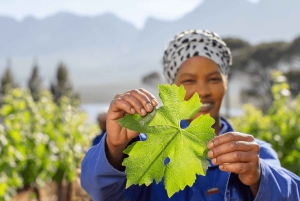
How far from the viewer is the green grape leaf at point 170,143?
106cm

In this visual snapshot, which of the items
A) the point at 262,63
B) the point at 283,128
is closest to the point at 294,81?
the point at 262,63

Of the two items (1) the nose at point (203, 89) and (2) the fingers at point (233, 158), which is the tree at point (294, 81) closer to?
(1) the nose at point (203, 89)

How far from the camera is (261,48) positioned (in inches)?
1246

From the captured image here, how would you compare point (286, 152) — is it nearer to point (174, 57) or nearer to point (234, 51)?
point (174, 57)

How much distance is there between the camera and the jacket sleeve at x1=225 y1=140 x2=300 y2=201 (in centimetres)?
115

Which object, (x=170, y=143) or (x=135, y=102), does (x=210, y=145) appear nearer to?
(x=170, y=143)

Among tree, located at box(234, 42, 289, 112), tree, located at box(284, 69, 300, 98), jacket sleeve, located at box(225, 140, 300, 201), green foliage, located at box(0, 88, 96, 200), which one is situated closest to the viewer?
jacket sleeve, located at box(225, 140, 300, 201)

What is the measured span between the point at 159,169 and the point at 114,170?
0.20 m

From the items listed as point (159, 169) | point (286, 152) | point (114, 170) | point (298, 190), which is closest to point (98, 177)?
point (114, 170)

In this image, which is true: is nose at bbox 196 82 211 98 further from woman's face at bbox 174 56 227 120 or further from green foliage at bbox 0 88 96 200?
green foliage at bbox 0 88 96 200

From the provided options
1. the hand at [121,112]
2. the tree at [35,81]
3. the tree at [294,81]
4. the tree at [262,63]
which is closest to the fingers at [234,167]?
the hand at [121,112]

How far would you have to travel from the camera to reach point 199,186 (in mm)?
1457

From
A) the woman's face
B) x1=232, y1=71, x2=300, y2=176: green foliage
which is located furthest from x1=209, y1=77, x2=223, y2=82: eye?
x1=232, y1=71, x2=300, y2=176: green foliage

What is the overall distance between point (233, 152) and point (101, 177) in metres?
0.45
